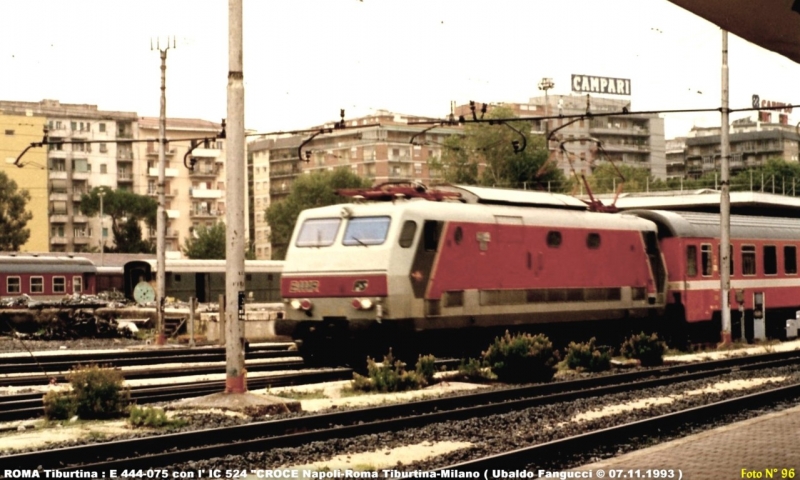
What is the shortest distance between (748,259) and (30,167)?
94093mm

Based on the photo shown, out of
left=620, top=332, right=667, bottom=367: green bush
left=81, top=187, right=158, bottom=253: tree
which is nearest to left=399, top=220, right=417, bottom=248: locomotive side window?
left=620, top=332, right=667, bottom=367: green bush

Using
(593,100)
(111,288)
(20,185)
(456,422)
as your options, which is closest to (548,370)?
(456,422)

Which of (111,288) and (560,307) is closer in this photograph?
(560,307)

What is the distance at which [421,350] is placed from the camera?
2072 centimetres

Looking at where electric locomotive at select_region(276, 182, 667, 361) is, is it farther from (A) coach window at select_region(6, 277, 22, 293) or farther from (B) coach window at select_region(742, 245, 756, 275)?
(A) coach window at select_region(6, 277, 22, 293)

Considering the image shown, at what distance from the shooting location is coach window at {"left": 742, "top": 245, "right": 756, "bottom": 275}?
98.3 feet

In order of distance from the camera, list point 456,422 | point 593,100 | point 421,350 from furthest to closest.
→ point 593,100
point 421,350
point 456,422

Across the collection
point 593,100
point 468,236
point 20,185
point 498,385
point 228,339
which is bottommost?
point 498,385

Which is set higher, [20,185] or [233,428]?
[20,185]

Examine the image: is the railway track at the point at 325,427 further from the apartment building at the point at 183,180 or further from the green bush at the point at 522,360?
the apartment building at the point at 183,180

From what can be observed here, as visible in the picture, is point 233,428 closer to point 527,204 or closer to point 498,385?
point 498,385

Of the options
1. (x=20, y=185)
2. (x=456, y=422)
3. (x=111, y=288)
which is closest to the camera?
(x=456, y=422)

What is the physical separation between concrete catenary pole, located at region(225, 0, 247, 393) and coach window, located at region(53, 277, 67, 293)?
4204 cm

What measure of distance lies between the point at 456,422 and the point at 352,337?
19.9 ft
